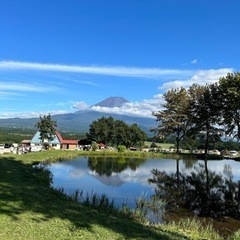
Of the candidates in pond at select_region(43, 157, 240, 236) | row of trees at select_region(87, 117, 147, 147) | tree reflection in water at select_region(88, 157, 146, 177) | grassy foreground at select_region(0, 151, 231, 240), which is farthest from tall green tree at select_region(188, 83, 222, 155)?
grassy foreground at select_region(0, 151, 231, 240)

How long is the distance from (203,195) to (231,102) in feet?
102

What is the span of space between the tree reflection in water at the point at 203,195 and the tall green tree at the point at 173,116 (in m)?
37.5

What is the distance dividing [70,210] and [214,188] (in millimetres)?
18914

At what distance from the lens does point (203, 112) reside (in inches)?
2534

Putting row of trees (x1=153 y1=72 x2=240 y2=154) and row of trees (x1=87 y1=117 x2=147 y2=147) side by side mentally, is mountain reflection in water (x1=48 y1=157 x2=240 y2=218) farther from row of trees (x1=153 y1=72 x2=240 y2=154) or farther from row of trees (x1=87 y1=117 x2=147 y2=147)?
row of trees (x1=87 y1=117 x2=147 y2=147)

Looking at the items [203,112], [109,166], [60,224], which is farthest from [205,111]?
[60,224]

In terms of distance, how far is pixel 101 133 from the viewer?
342 feet

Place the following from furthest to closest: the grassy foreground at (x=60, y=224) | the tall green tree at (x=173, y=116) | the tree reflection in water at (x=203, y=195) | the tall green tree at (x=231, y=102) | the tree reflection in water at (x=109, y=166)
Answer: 1. the tall green tree at (x=173, y=116)
2. the tall green tree at (x=231, y=102)
3. the tree reflection in water at (x=109, y=166)
4. the tree reflection in water at (x=203, y=195)
5. the grassy foreground at (x=60, y=224)

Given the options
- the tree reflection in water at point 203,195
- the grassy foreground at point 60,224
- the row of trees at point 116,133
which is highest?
the row of trees at point 116,133

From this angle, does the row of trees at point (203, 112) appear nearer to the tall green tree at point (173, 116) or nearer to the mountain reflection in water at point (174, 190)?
the tall green tree at point (173, 116)

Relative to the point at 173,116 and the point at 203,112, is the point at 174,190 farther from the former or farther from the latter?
the point at 173,116

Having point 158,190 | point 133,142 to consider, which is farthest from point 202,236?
point 133,142

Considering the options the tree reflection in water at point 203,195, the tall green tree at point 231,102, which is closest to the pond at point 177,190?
the tree reflection in water at point 203,195

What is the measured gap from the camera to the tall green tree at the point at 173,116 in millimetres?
74250
